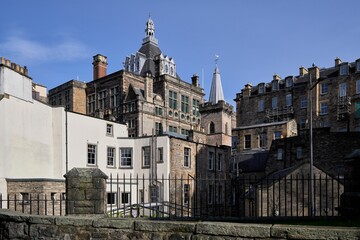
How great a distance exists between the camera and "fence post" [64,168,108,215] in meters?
9.02

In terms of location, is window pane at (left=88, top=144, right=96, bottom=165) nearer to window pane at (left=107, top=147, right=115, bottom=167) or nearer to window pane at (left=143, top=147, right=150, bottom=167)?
window pane at (left=107, top=147, right=115, bottom=167)

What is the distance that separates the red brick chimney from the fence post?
132ft

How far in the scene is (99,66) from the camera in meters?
48.1

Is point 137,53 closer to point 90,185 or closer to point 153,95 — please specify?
point 153,95

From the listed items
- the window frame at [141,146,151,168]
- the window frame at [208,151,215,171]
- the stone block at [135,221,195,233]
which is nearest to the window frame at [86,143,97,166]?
the window frame at [141,146,151,168]

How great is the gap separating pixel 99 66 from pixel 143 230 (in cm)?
4383

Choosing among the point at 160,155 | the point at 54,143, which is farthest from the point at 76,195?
the point at 160,155

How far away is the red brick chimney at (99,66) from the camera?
48.0 m

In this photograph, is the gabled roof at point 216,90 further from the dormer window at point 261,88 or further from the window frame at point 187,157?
the window frame at point 187,157

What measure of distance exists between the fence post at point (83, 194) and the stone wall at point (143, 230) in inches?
61.8

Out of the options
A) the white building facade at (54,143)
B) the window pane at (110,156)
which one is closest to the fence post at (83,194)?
the white building facade at (54,143)

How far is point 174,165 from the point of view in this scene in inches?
1229

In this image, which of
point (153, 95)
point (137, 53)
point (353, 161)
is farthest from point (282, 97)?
point (353, 161)

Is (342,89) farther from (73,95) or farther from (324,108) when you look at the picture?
(73,95)
